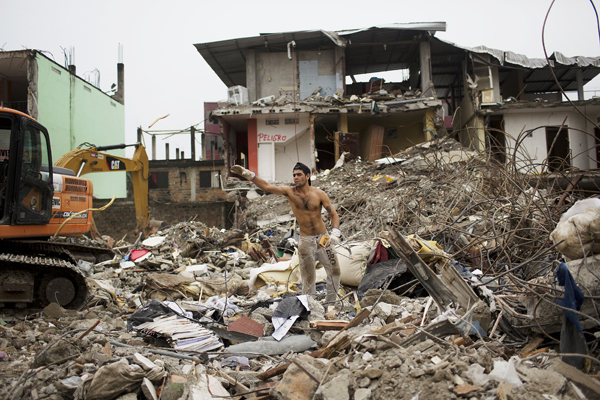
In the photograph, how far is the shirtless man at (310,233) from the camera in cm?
507

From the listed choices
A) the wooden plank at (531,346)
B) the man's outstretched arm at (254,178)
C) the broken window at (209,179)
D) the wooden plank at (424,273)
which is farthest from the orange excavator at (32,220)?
the broken window at (209,179)

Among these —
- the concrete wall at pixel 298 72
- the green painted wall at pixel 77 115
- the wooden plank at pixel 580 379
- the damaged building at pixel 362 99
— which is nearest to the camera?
the wooden plank at pixel 580 379

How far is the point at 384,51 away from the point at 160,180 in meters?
18.0

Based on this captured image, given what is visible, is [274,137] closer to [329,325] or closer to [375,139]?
[375,139]

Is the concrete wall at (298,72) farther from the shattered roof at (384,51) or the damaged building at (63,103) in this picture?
the damaged building at (63,103)

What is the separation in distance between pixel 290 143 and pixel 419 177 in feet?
26.8

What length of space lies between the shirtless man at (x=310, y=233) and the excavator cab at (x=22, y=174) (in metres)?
2.68

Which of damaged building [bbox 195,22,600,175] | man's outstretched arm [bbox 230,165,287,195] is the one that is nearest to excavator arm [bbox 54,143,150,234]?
man's outstretched arm [bbox 230,165,287,195]

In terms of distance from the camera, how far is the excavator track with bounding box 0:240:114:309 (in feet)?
16.5

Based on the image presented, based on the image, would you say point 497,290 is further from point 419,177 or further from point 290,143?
point 290,143

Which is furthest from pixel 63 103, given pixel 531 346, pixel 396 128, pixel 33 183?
pixel 531 346

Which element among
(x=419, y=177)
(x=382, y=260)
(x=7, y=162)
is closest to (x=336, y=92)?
(x=419, y=177)

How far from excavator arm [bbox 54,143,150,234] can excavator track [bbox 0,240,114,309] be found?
310cm

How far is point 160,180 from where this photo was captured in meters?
28.4
